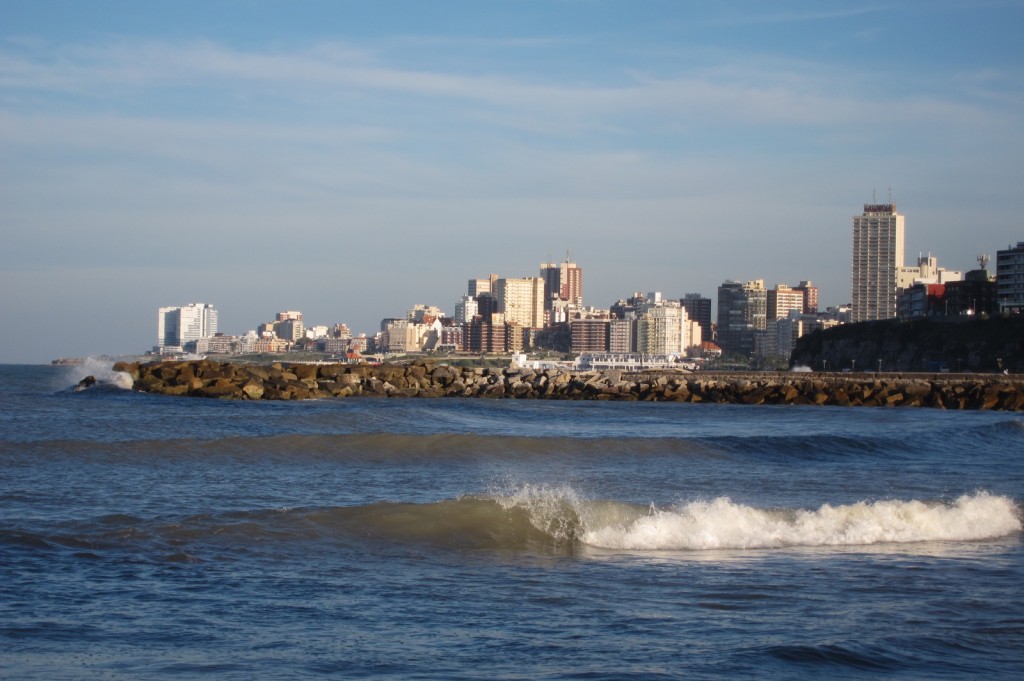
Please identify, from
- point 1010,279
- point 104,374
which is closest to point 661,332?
point 1010,279

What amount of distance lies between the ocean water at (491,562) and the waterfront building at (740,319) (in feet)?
589

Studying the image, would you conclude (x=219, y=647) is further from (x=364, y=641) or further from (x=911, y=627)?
(x=911, y=627)

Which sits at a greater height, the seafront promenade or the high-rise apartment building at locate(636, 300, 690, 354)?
the high-rise apartment building at locate(636, 300, 690, 354)

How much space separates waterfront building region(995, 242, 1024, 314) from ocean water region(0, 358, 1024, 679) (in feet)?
305

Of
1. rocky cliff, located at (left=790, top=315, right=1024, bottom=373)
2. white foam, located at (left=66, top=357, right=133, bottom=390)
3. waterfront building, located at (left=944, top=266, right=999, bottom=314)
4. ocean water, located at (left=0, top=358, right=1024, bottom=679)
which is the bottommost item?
ocean water, located at (left=0, top=358, right=1024, bottom=679)

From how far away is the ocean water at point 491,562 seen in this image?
19.7 feet

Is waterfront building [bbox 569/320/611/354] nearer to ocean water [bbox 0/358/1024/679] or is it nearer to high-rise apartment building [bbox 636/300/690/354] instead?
high-rise apartment building [bbox 636/300/690/354]

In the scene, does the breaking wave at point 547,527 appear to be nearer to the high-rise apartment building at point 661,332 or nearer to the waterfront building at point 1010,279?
the waterfront building at point 1010,279

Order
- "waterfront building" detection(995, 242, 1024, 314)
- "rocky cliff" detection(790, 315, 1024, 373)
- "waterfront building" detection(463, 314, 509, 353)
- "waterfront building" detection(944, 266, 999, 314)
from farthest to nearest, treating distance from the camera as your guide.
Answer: "waterfront building" detection(463, 314, 509, 353) < "waterfront building" detection(944, 266, 999, 314) < "waterfront building" detection(995, 242, 1024, 314) < "rocky cliff" detection(790, 315, 1024, 373)

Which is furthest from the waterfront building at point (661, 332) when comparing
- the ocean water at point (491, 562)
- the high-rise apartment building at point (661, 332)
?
the ocean water at point (491, 562)

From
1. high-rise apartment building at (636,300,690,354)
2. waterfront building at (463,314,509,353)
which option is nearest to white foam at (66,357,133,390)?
waterfront building at (463,314,509,353)

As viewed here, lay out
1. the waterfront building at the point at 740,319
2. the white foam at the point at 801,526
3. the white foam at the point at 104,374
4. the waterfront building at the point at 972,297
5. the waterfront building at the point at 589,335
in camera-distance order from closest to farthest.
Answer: the white foam at the point at 801,526
the white foam at the point at 104,374
the waterfront building at the point at 972,297
the waterfront building at the point at 589,335
the waterfront building at the point at 740,319

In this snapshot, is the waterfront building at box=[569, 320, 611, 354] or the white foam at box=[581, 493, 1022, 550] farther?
the waterfront building at box=[569, 320, 611, 354]

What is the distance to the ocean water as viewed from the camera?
600 cm
